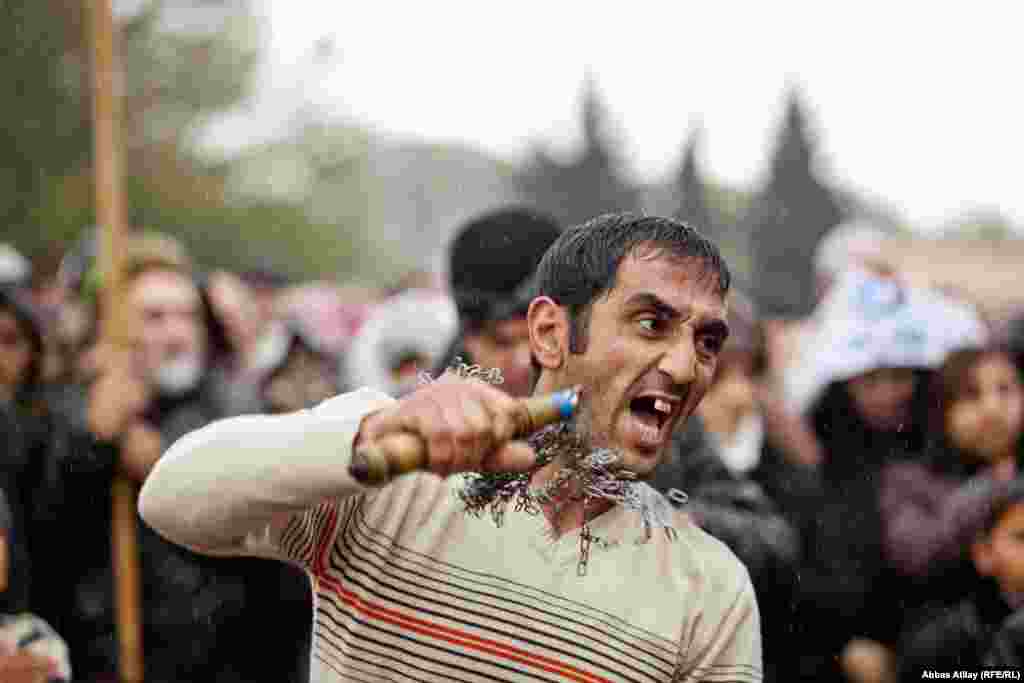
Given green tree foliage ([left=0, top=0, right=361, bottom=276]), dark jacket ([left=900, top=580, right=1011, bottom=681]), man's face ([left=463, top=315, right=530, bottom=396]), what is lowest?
dark jacket ([left=900, top=580, right=1011, bottom=681])

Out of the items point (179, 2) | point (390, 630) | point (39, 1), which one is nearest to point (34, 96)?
point (39, 1)

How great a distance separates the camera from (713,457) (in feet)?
12.7

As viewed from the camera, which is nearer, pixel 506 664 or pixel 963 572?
pixel 506 664

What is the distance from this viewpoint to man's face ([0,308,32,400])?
18.0ft

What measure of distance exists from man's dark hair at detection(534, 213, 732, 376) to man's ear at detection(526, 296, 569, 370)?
1 cm

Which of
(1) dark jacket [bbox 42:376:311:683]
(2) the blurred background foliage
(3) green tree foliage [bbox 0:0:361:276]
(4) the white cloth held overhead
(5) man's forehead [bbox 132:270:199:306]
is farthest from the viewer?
(3) green tree foliage [bbox 0:0:361:276]

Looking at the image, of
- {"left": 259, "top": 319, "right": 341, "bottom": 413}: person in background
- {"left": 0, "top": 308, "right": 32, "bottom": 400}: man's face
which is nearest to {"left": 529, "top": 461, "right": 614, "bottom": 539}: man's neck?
{"left": 259, "top": 319, "right": 341, "bottom": 413}: person in background

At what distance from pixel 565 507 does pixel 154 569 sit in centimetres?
328

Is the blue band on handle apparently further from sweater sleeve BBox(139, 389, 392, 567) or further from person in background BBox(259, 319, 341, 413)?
person in background BBox(259, 319, 341, 413)

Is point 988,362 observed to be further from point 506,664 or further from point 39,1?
point 39,1

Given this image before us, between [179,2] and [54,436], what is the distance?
17.2 m

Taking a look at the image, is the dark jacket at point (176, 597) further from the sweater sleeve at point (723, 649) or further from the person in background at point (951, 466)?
the sweater sleeve at point (723, 649)

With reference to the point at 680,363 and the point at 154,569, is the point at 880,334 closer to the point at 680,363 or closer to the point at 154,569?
the point at 154,569

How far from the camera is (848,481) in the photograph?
511cm
